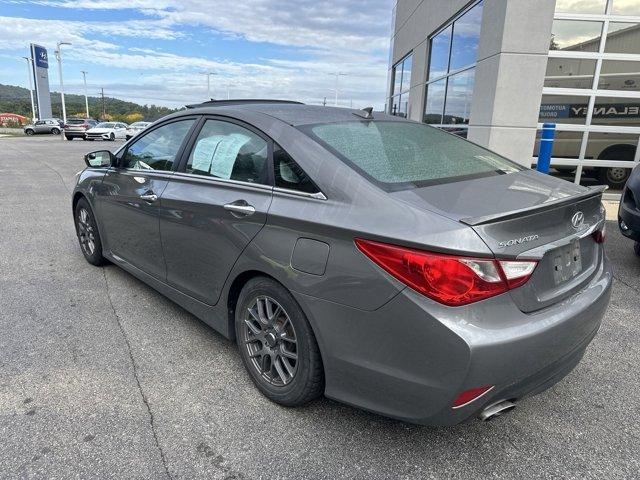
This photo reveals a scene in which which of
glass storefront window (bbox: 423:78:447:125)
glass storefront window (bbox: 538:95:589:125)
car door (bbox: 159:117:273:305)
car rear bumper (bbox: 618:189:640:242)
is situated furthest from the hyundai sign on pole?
car rear bumper (bbox: 618:189:640:242)

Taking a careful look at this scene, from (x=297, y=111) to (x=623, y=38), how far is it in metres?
8.21

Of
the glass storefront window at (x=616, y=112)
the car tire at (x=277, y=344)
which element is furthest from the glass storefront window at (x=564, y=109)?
the car tire at (x=277, y=344)

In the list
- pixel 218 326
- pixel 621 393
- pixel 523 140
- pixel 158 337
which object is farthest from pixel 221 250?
pixel 523 140

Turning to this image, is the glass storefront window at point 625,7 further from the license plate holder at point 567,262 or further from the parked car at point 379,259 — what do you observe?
the license plate holder at point 567,262

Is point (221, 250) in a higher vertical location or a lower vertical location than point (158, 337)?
higher

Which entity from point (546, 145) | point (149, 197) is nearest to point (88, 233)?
point (149, 197)

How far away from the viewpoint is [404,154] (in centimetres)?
266

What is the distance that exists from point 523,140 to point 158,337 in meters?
7.52

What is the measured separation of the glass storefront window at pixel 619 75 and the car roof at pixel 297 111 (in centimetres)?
726

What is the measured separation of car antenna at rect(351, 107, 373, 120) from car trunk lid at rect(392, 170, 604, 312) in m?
0.93

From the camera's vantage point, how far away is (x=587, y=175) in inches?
365

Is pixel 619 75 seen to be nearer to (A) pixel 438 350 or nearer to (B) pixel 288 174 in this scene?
(B) pixel 288 174

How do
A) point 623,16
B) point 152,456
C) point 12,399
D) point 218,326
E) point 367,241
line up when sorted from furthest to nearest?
point 623,16 → point 218,326 → point 12,399 → point 152,456 → point 367,241

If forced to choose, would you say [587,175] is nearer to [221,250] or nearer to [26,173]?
[221,250]
